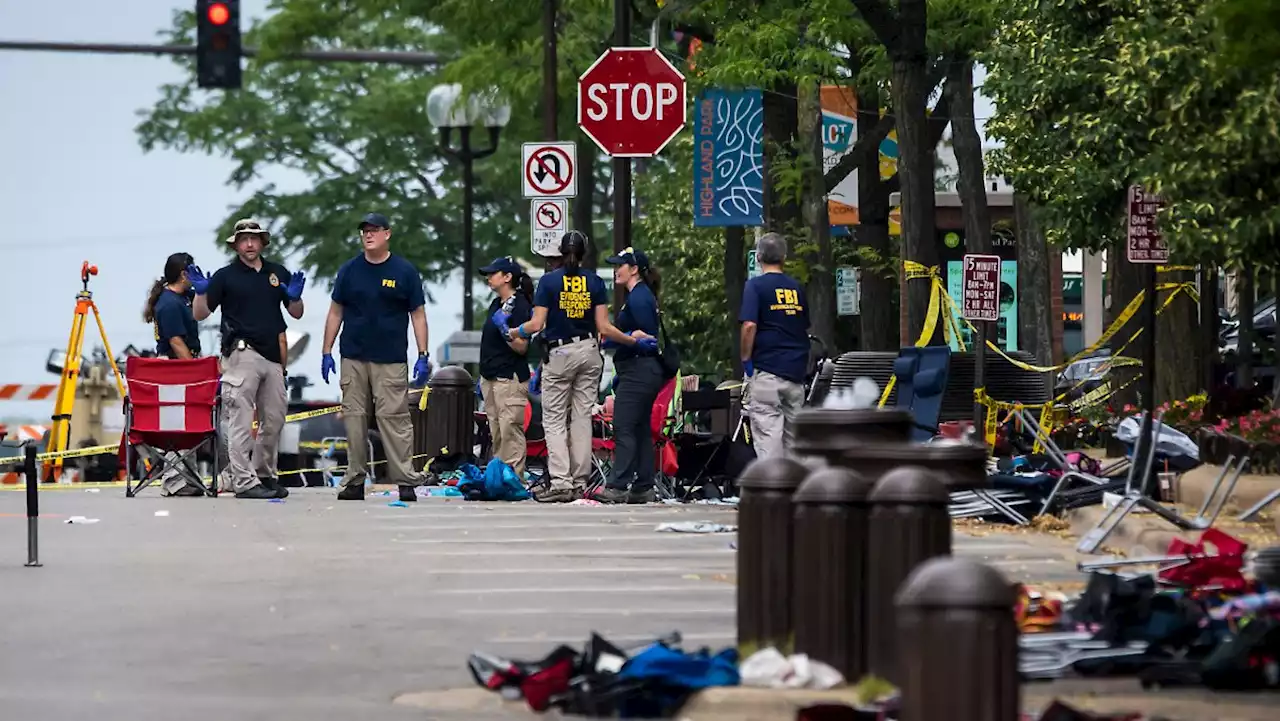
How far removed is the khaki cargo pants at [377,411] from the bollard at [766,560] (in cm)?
1191

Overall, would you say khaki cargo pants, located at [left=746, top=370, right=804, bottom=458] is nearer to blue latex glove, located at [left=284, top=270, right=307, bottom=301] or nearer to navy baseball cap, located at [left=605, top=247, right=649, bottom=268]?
navy baseball cap, located at [left=605, top=247, right=649, bottom=268]

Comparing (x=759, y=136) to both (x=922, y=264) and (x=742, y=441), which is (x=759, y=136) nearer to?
(x=922, y=264)

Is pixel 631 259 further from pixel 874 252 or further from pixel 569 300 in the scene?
pixel 874 252

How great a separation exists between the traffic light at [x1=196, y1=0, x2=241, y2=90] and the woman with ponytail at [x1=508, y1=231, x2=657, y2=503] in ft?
25.4

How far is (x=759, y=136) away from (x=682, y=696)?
1073 inches

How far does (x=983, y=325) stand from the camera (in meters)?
25.8

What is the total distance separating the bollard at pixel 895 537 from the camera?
9.30 m

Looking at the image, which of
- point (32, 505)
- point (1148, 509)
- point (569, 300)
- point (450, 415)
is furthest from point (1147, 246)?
point (32, 505)

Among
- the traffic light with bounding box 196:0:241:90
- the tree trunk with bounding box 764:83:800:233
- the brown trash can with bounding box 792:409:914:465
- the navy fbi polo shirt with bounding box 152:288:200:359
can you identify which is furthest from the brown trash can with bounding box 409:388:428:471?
the brown trash can with bounding box 792:409:914:465

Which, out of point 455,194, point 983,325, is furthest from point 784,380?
point 455,194

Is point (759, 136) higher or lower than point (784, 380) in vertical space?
higher

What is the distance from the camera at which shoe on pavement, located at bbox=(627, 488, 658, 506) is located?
862 inches

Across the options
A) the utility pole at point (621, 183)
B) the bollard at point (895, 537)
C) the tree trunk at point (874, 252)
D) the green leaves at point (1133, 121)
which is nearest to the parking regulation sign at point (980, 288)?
the green leaves at point (1133, 121)

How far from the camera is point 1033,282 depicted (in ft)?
127
